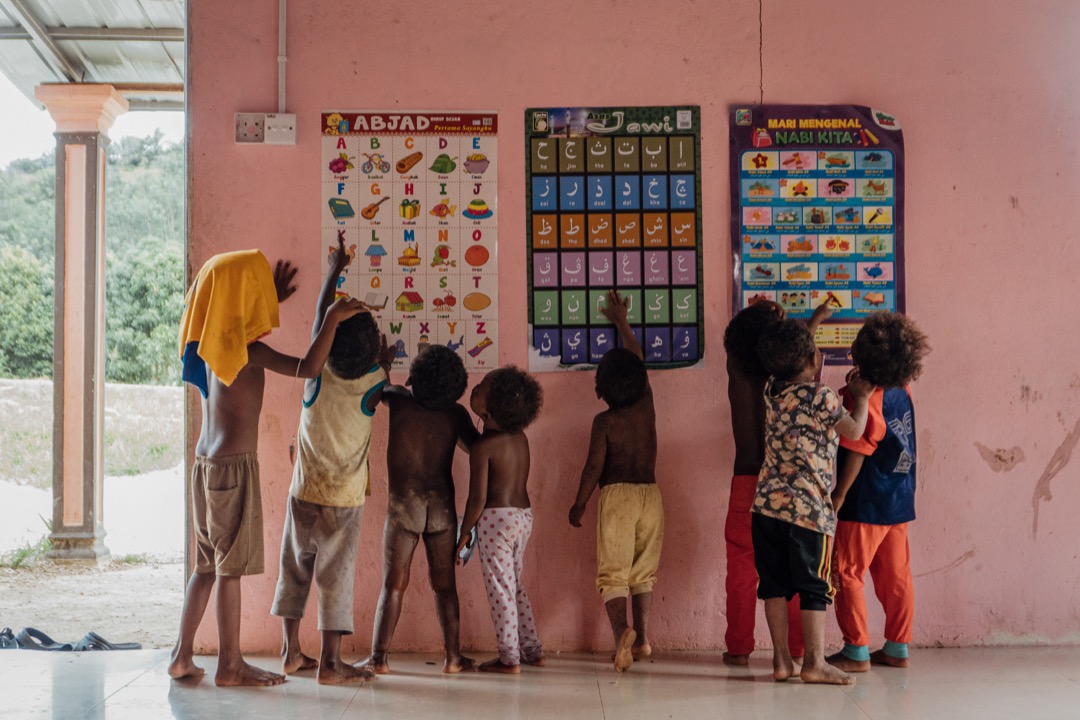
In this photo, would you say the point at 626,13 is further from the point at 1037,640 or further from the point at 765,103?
the point at 1037,640

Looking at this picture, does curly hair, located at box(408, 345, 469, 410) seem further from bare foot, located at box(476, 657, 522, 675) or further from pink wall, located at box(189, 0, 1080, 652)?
bare foot, located at box(476, 657, 522, 675)

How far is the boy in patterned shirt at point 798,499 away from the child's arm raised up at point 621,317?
0.59 meters

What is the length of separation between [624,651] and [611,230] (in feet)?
5.46

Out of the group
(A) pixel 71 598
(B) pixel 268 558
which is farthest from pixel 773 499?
(A) pixel 71 598

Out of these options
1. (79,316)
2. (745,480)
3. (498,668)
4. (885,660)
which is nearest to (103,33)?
(79,316)

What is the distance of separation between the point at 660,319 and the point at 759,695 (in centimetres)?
149

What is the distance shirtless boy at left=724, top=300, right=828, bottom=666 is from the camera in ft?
11.4

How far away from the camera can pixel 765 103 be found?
12.4ft

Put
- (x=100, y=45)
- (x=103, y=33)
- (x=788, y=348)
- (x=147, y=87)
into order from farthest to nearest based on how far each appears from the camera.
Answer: (x=147, y=87) < (x=100, y=45) < (x=103, y=33) < (x=788, y=348)

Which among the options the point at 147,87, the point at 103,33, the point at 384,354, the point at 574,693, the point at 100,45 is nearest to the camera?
the point at 574,693

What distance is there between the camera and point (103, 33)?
17.0 feet

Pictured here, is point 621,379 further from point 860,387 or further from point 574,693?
point 574,693

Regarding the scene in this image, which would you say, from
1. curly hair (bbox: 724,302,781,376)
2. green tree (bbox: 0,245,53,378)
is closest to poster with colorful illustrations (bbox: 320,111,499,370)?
curly hair (bbox: 724,302,781,376)

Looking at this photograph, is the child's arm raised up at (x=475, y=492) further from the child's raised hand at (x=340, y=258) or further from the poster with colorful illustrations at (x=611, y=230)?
the child's raised hand at (x=340, y=258)
